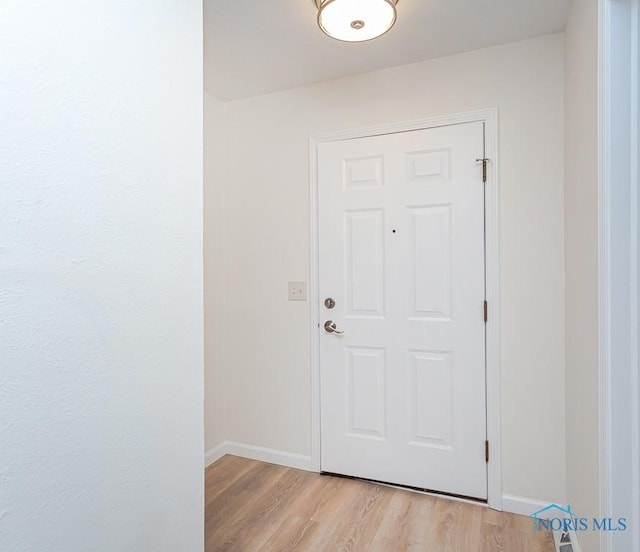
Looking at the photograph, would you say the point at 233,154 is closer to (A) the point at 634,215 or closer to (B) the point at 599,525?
(A) the point at 634,215

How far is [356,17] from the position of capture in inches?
69.6

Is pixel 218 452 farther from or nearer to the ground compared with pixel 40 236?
nearer to the ground

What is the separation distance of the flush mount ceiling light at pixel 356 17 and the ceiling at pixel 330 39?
0.40 feet

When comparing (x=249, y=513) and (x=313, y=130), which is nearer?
(x=249, y=513)

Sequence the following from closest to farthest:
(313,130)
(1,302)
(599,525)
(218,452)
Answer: (1,302) → (599,525) → (313,130) → (218,452)

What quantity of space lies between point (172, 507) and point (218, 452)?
162 centimetres

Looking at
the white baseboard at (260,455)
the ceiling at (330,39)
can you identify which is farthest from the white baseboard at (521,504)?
the ceiling at (330,39)

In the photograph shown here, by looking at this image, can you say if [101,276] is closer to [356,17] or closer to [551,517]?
[356,17]

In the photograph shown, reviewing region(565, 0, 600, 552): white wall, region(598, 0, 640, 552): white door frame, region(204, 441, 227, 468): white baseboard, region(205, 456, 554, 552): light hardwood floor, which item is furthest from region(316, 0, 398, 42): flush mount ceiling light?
region(204, 441, 227, 468): white baseboard

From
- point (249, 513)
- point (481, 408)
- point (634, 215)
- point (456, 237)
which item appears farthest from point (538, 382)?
point (249, 513)

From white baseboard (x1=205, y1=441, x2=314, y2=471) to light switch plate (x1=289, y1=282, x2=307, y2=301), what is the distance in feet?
3.34

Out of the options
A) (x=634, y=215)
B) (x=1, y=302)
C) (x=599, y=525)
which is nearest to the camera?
(x=1, y=302)

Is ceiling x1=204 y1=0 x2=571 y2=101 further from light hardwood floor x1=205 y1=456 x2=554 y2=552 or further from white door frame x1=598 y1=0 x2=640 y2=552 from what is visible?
light hardwood floor x1=205 y1=456 x2=554 y2=552

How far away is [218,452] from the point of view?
282 cm
